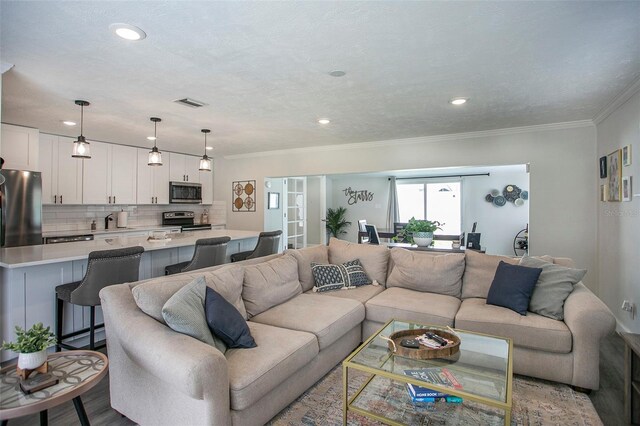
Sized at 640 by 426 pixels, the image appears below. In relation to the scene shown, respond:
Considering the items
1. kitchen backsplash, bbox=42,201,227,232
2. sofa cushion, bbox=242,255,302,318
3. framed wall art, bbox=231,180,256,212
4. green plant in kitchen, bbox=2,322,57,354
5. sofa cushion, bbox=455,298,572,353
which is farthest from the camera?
framed wall art, bbox=231,180,256,212

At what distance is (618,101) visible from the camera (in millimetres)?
3352

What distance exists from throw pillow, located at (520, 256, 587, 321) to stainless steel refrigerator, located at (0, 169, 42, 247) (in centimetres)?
565

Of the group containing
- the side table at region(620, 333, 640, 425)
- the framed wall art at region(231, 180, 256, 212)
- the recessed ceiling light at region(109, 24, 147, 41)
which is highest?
the recessed ceiling light at region(109, 24, 147, 41)

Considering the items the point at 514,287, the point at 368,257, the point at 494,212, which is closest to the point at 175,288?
the point at 368,257

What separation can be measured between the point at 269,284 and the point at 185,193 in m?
4.68

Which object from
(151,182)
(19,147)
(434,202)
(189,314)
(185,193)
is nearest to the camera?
(189,314)

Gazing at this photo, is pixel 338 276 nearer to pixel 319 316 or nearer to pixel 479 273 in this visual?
pixel 319 316

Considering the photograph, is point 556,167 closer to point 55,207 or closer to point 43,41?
point 43,41

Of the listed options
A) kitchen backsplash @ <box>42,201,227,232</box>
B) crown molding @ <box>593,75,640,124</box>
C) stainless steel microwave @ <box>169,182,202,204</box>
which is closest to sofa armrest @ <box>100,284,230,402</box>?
crown molding @ <box>593,75,640,124</box>

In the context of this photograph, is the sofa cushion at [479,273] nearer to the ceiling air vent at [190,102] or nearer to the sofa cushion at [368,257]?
the sofa cushion at [368,257]

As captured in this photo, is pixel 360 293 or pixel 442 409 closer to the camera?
pixel 442 409

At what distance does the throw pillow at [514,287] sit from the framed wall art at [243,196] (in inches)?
199

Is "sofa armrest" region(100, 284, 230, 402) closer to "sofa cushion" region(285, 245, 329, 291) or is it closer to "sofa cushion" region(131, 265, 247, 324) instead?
"sofa cushion" region(131, 265, 247, 324)

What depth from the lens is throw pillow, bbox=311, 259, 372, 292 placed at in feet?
11.5
